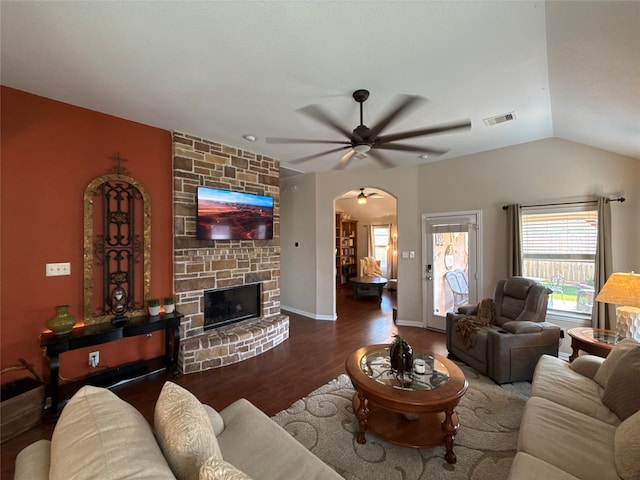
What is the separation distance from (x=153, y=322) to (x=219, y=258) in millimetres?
1131

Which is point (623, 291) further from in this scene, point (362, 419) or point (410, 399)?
point (362, 419)

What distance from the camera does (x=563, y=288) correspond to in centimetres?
359

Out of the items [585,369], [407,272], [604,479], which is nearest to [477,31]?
[604,479]

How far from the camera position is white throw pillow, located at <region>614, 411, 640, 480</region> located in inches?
49.4

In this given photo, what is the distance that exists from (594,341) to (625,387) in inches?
43.8

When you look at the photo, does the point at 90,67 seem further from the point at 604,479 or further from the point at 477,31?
the point at 604,479

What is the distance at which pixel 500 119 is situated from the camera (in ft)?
9.82

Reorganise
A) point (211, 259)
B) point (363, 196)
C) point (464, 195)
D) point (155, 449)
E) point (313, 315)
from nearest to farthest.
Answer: point (155, 449), point (211, 259), point (464, 195), point (313, 315), point (363, 196)

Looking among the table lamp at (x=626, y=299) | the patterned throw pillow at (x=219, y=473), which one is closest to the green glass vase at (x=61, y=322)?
the patterned throw pillow at (x=219, y=473)

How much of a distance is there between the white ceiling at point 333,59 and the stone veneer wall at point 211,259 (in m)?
0.72

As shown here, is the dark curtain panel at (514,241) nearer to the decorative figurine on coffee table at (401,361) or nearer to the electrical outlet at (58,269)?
the decorative figurine on coffee table at (401,361)

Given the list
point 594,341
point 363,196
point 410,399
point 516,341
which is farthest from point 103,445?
point 363,196

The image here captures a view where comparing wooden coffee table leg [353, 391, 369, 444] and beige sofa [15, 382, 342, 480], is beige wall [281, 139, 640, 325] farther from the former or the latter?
beige sofa [15, 382, 342, 480]

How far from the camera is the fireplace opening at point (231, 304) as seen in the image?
368 centimetres
